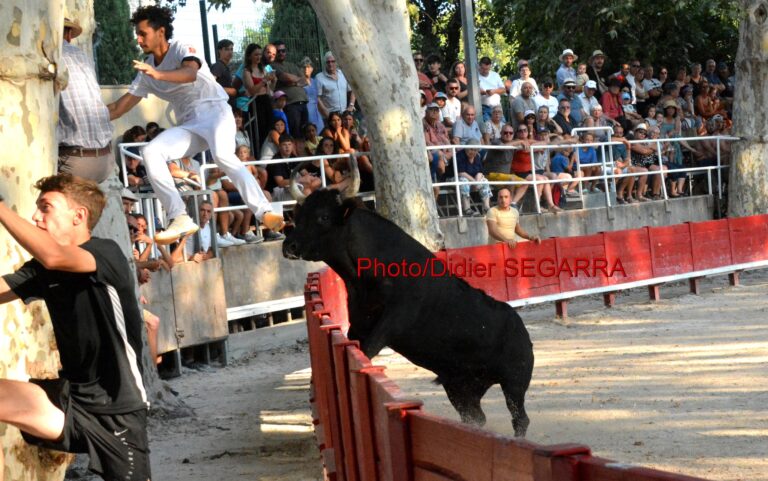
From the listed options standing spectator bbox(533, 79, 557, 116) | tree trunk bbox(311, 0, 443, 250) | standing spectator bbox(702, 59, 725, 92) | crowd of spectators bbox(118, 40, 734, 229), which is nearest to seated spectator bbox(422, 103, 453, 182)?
crowd of spectators bbox(118, 40, 734, 229)

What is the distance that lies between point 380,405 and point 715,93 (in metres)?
22.2

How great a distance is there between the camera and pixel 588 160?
811 inches

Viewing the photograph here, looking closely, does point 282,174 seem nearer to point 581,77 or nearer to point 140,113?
point 140,113

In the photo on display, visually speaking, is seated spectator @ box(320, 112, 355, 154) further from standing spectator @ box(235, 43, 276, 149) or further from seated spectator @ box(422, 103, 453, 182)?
seated spectator @ box(422, 103, 453, 182)

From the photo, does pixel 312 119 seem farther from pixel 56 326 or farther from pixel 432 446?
pixel 432 446

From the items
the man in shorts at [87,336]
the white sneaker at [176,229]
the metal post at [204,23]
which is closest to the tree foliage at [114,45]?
the metal post at [204,23]

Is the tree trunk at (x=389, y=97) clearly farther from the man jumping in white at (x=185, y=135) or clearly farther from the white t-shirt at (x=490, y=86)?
the man jumping in white at (x=185, y=135)

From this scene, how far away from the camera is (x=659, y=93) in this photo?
2350 cm

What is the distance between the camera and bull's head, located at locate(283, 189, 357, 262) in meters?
8.73

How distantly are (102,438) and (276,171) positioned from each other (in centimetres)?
1121

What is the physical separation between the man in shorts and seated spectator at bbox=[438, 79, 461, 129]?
548 inches

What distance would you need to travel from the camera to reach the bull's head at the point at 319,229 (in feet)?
28.6

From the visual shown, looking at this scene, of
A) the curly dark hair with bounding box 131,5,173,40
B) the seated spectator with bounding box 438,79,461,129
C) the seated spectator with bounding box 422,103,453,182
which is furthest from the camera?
the seated spectator with bounding box 438,79,461,129

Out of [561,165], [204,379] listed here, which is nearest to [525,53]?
[561,165]
